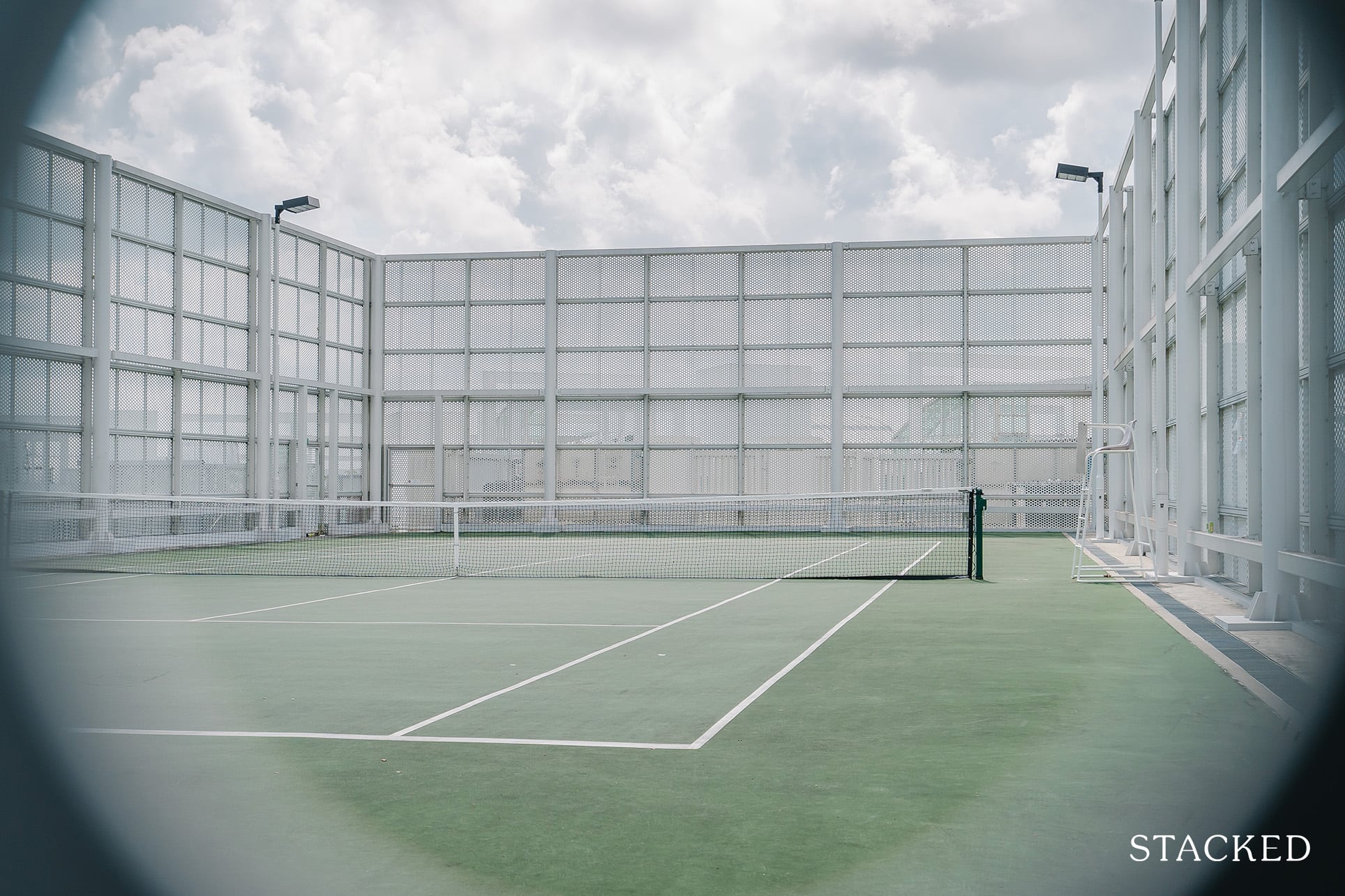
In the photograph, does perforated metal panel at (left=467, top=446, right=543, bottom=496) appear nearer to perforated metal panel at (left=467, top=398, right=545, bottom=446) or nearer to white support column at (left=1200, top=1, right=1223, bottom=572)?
perforated metal panel at (left=467, top=398, right=545, bottom=446)

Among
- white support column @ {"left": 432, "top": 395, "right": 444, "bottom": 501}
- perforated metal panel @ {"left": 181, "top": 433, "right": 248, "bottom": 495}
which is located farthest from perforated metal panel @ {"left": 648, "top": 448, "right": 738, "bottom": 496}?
perforated metal panel @ {"left": 181, "top": 433, "right": 248, "bottom": 495}

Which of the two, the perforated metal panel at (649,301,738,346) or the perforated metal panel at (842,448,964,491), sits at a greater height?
the perforated metal panel at (649,301,738,346)

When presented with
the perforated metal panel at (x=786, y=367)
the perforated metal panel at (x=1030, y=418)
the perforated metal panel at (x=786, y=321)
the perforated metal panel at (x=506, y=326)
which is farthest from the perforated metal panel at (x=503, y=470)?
the perforated metal panel at (x=1030, y=418)

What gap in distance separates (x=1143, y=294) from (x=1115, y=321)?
580 cm

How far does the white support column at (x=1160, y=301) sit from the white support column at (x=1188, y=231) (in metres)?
1.26

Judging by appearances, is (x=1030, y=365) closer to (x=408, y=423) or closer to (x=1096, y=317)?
(x=1096, y=317)

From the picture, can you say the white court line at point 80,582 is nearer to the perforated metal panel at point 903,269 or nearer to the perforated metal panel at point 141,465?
the perforated metal panel at point 141,465

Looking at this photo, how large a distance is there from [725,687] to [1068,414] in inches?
970

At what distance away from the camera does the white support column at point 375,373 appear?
32.3 meters

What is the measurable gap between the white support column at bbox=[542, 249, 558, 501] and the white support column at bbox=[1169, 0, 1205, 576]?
66.5ft

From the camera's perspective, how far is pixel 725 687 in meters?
7.60

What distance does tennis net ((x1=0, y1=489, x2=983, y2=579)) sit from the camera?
1812 centimetres

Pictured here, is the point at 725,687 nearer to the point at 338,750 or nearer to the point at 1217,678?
the point at 338,750

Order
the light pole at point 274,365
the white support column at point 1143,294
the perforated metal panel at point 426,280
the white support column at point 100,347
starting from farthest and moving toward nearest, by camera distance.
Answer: the perforated metal panel at point 426,280, the light pole at point 274,365, the white support column at point 100,347, the white support column at point 1143,294
